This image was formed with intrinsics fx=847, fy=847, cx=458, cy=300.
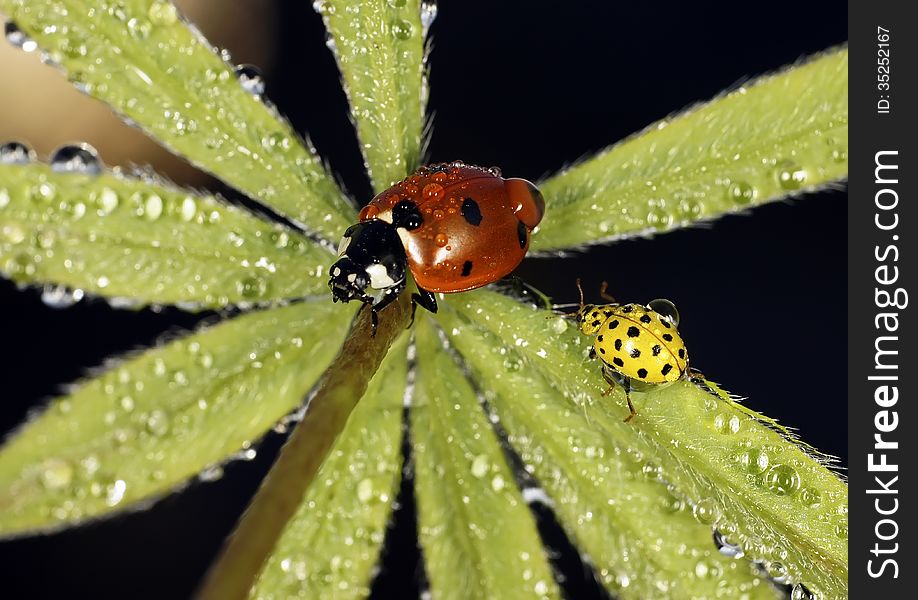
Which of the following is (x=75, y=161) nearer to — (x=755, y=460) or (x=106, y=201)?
(x=106, y=201)

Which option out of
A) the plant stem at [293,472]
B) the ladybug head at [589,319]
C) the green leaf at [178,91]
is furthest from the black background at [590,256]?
the plant stem at [293,472]

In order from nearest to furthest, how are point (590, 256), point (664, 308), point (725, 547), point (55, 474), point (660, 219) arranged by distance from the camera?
point (55, 474) → point (725, 547) → point (660, 219) → point (664, 308) → point (590, 256)

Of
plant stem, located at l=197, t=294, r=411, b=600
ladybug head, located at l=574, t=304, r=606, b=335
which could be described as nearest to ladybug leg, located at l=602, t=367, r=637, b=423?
ladybug head, located at l=574, t=304, r=606, b=335

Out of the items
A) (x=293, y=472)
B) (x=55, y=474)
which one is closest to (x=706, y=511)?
(x=293, y=472)

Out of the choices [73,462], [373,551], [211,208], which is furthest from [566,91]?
[73,462]

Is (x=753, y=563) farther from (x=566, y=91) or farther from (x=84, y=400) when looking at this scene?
(x=566, y=91)

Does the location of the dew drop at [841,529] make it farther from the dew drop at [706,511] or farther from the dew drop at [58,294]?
the dew drop at [58,294]
